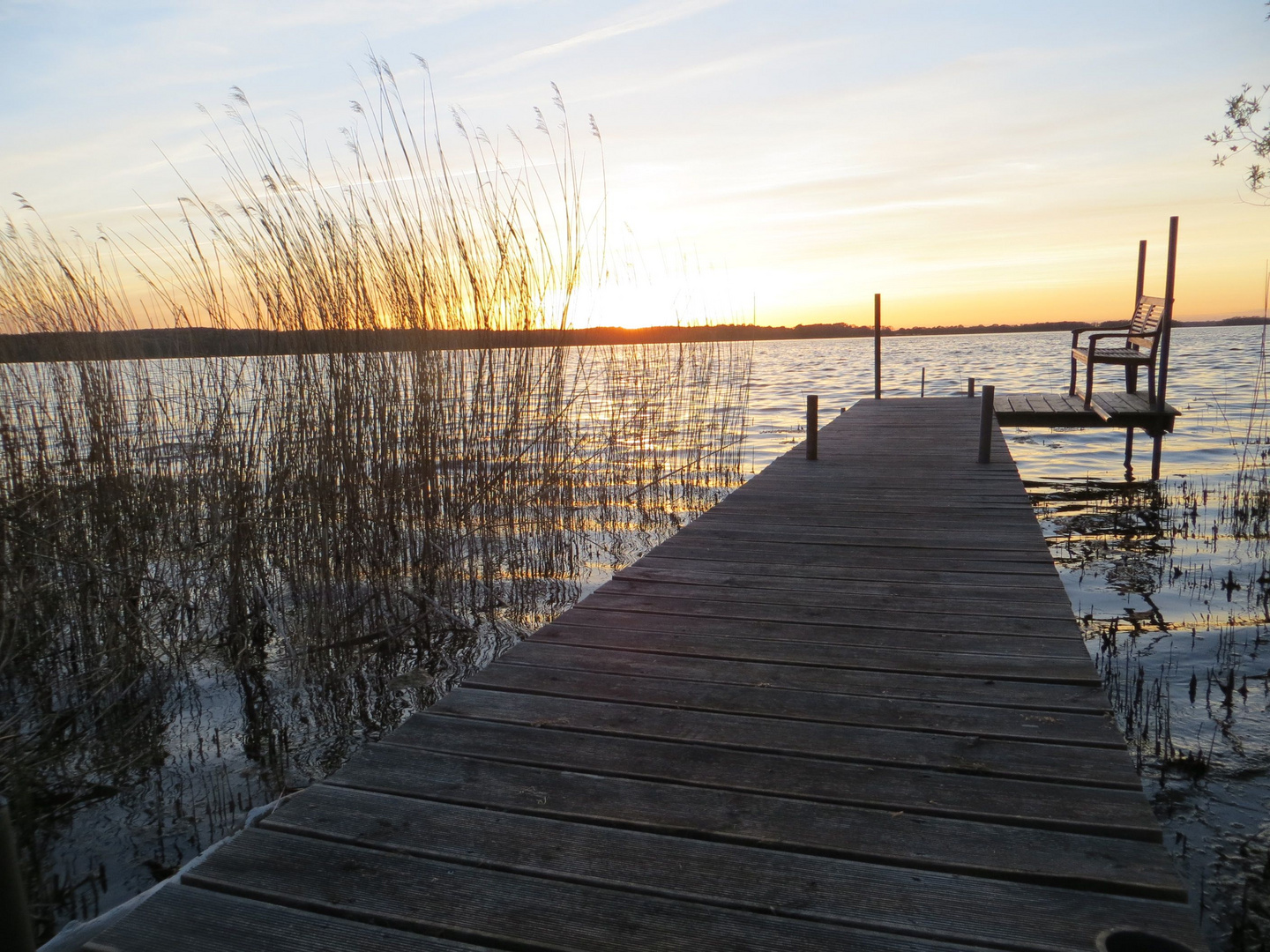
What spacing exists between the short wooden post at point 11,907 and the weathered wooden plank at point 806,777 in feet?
Result: 2.67

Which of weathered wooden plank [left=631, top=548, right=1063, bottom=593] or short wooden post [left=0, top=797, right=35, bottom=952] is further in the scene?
weathered wooden plank [left=631, top=548, right=1063, bottom=593]

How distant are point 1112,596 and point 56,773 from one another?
4.53 meters

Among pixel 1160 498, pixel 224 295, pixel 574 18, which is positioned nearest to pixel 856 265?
pixel 1160 498

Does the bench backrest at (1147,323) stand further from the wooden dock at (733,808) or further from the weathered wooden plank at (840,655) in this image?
the weathered wooden plank at (840,655)

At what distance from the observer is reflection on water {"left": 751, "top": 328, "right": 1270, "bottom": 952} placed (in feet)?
5.92

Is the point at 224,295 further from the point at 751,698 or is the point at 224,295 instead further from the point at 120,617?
the point at 751,698

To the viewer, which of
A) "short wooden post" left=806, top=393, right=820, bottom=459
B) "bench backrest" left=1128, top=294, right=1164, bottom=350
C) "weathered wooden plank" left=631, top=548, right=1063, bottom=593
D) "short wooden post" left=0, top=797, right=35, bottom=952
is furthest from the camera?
"bench backrest" left=1128, top=294, right=1164, bottom=350

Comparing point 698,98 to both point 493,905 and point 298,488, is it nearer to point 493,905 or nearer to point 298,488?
point 298,488

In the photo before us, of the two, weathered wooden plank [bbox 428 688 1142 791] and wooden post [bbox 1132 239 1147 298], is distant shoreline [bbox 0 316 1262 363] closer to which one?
weathered wooden plank [bbox 428 688 1142 791]

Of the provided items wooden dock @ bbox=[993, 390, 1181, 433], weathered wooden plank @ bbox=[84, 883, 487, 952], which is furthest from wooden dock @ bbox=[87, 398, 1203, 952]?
wooden dock @ bbox=[993, 390, 1181, 433]

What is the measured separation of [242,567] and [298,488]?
1.41 ft

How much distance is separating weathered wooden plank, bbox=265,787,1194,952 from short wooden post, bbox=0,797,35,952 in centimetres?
52

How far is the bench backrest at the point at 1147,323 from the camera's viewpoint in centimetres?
618

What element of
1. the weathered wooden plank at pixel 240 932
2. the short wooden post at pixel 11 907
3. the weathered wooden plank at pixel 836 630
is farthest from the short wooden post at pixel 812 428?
the short wooden post at pixel 11 907
